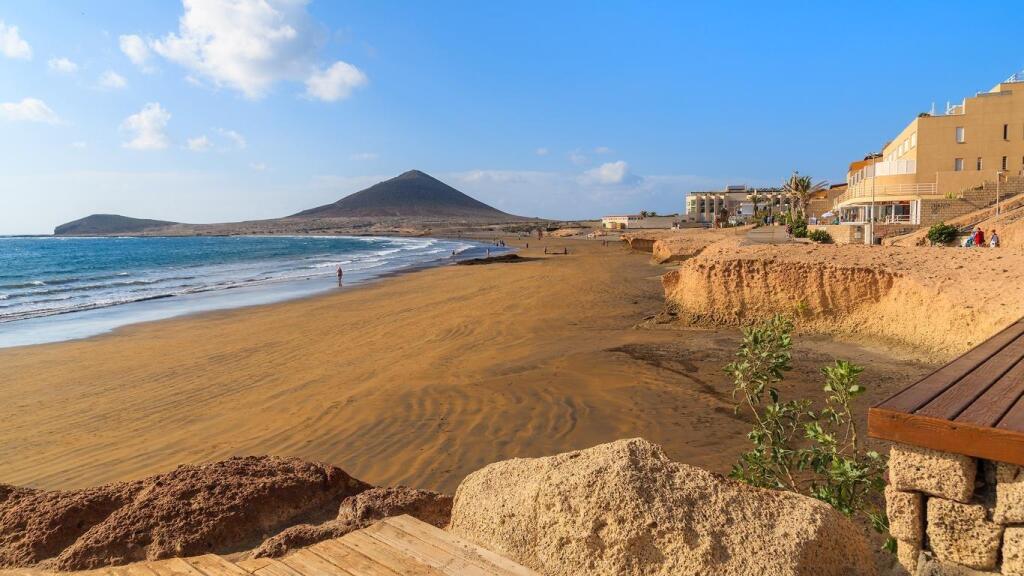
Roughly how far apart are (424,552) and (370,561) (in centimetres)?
27

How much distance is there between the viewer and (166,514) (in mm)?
3613

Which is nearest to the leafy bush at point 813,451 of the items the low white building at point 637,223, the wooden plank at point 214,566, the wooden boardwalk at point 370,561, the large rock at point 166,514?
the wooden boardwalk at point 370,561

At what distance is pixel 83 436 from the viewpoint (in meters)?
8.30

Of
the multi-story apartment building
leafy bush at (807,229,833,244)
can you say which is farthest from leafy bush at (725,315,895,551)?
the multi-story apartment building

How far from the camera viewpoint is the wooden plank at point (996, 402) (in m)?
2.81

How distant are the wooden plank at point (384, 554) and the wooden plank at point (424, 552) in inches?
1.1

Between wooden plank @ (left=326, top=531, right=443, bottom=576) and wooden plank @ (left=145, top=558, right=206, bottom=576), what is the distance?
0.69 metres

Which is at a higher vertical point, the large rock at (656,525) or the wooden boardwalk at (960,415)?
the wooden boardwalk at (960,415)

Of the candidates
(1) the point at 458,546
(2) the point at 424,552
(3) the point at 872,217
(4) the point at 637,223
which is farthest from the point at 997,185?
(4) the point at 637,223

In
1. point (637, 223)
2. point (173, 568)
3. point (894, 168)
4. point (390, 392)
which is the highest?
point (894, 168)

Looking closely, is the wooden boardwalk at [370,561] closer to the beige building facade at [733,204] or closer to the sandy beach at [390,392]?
the sandy beach at [390,392]

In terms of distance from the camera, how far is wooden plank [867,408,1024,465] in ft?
8.49

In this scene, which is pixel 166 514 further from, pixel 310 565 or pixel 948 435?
pixel 948 435

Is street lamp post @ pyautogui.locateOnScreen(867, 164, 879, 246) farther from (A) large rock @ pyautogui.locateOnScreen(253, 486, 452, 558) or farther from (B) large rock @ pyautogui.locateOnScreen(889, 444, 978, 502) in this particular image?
(A) large rock @ pyautogui.locateOnScreen(253, 486, 452, 558)
